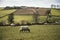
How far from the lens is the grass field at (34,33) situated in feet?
7.57

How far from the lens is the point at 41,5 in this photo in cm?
236

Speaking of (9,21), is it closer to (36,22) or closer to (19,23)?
(19,23)

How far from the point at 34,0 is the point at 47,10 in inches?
11.0

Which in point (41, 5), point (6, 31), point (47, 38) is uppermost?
point (41, 5)

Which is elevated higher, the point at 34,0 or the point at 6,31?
the point at 34,0

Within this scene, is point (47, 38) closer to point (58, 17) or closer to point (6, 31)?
point (58, 17)

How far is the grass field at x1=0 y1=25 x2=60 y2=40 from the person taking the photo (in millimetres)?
2309

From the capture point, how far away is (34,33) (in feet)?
7.63

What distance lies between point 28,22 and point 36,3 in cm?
35

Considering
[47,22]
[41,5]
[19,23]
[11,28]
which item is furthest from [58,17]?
[11,28]

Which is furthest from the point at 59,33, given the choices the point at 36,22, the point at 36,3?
the point at 36,3

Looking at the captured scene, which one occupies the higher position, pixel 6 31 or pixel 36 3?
pixel 36 3

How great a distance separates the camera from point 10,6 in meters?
2.34

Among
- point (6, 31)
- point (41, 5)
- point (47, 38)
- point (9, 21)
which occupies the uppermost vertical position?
point (41, 5)
